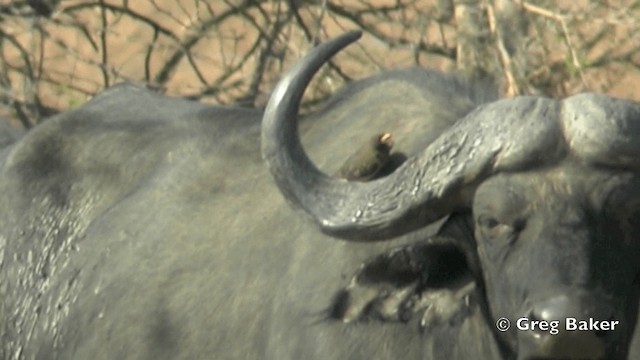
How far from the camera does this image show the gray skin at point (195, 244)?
16.6 ft

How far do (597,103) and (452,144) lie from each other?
33 centimetres

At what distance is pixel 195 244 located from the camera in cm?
585

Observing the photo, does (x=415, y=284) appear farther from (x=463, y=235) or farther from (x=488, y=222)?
(x=488, y=222)

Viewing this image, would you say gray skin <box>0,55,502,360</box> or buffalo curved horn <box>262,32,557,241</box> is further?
gray skin <box>0,55,502,360</box>

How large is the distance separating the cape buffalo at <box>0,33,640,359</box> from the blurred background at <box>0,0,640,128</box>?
8.11 ft

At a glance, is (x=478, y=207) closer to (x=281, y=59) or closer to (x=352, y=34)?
(x=352, y=34)

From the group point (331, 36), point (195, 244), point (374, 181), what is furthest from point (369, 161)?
point (331, 36)

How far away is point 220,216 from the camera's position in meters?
5.84

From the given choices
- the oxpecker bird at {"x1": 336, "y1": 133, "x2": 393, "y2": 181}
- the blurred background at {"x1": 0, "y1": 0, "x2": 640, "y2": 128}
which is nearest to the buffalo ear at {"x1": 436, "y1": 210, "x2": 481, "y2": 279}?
the oxpecker bird at {"x1": 336, "y1": 133, "x2": 393, "y2": 181}

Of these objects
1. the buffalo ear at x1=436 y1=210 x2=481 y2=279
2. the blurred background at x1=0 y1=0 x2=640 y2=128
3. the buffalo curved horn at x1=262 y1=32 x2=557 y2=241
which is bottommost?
A: the blurred background at x1=0 y1=0 x2=640 y2=128

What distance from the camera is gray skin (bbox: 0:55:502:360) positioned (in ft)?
16.6

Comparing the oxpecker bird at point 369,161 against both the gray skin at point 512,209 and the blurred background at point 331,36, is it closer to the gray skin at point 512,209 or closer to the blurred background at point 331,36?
the gray skin at point 512,209

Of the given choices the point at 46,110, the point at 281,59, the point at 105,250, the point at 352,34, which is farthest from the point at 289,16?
the point at 352,34

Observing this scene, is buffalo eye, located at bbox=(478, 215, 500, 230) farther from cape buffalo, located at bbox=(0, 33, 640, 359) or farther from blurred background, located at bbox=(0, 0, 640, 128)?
blurred background, located at bbox=(0, 0, 640, 128)
